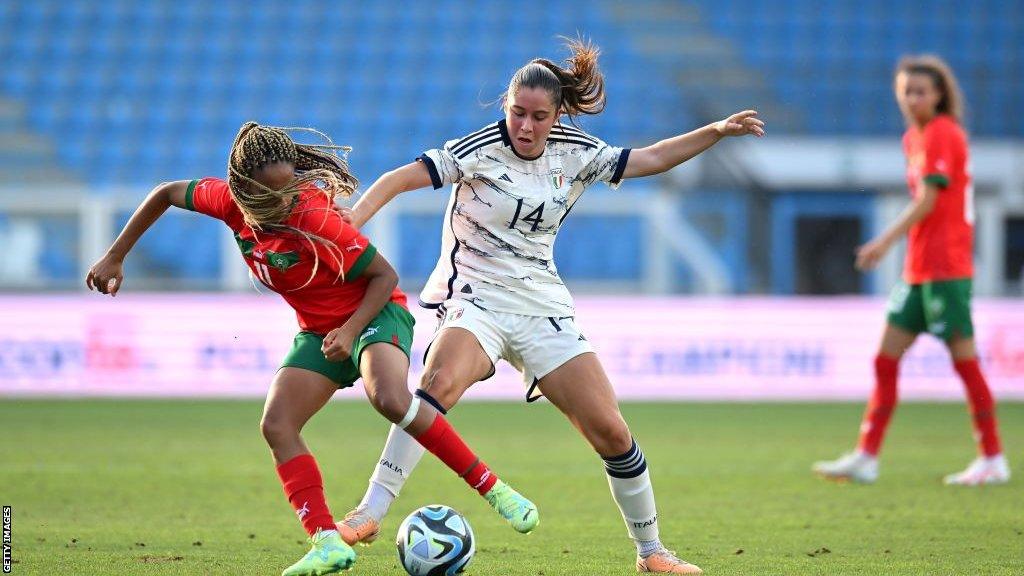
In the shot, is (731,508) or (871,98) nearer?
(731,508)

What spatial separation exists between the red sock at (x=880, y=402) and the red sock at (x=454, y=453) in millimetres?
3481

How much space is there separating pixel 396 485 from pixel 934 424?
7.24 m

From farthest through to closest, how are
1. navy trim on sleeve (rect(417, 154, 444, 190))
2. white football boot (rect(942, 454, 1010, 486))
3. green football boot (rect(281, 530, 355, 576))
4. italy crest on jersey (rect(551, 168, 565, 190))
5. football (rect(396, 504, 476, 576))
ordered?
white football boot (rect(942, 454, 1010, 486)) < italy crest on jersey (rect(551, 168, 565, 190)) < navy trim on sleeve (rect(417, 154, 444, 190)) < football (rect(396, 504, 476, 576)) < green football boot (rect(281, 530, 355, 576))

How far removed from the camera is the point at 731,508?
21.2 feet

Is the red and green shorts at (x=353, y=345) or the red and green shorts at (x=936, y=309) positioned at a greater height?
the red and green shorts at (x=353, y=345)

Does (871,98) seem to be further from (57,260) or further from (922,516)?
(922,516)

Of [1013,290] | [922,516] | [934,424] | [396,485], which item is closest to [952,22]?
[1013,290]

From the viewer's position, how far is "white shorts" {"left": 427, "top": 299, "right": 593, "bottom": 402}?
482cm

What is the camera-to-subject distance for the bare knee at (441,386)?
15.5ft

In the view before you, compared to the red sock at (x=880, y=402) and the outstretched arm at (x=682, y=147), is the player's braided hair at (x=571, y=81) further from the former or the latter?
the red sock at (x=880, y=402)

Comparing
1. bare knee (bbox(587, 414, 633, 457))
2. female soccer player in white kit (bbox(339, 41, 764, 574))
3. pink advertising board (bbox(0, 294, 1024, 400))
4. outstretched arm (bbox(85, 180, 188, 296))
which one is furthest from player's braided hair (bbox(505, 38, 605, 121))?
pink advertising board (bbox(0, 294, 1024, 400))

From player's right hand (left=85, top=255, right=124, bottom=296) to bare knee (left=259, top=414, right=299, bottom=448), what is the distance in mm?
Result: 773

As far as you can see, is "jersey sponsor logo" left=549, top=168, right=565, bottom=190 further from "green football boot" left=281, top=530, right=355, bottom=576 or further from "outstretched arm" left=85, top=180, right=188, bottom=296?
"green football boot" left=281, top=530, right=355, bottom=576

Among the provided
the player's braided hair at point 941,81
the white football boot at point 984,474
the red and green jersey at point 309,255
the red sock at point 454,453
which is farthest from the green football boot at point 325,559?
the player's braided hair at point 941,81
